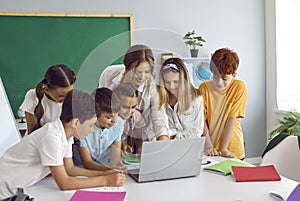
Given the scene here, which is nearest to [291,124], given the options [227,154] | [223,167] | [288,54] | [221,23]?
[288,54]

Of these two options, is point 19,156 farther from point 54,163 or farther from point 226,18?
point 226,18

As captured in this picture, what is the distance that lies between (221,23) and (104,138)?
329 cm

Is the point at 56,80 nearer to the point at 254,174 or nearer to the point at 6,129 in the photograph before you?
the point at 6,129

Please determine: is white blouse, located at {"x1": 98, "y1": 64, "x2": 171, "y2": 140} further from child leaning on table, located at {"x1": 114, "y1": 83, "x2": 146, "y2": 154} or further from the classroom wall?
the classroom wall

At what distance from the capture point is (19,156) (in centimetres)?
152

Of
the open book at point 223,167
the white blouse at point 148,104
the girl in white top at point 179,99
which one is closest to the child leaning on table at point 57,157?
the white blouse at point 148,104

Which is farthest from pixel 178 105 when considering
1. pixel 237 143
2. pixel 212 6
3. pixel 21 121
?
pixel 212 6

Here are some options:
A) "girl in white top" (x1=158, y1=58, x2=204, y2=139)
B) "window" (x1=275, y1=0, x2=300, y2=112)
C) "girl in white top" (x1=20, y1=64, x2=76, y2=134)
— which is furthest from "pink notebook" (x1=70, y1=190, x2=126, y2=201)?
"window" (x1=275, y1=0, x2=300, y2=112)

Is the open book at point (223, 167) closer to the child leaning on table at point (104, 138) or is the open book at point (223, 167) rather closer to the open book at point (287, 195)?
the open book at point (287, 195)

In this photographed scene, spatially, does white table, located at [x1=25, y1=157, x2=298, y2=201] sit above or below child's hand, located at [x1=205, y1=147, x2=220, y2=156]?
below

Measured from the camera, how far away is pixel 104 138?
1.55 m

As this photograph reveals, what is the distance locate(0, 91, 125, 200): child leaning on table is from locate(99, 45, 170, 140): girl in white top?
0.12 m

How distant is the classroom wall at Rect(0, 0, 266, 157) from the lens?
13.2 feet

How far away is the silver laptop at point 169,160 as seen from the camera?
1436 mm
